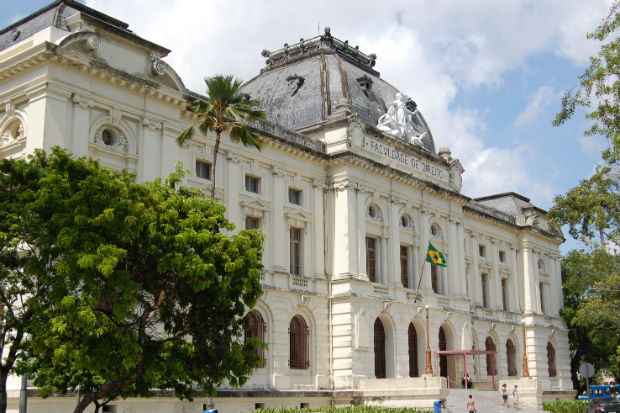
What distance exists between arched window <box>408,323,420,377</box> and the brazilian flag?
13.9ft

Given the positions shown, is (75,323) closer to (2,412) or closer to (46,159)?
(2,412)

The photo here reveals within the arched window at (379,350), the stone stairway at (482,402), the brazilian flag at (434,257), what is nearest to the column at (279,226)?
the arched window at (379,350)

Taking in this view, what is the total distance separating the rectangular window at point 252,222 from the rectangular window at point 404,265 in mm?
11627

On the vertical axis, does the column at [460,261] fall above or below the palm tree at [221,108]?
below

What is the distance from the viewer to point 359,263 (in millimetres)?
46438

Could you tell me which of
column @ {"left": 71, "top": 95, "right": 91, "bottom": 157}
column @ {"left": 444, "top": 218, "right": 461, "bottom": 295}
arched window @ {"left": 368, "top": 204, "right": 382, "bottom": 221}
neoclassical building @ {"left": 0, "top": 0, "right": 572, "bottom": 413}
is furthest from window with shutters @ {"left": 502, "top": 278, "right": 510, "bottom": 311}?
column @ {"left": 71, "top": 95, "right": 91, "bottom": 157}

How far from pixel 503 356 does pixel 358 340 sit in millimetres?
21407

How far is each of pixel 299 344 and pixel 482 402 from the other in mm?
11770

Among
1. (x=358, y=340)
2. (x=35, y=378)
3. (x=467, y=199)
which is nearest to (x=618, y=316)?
(x=358, y=340)

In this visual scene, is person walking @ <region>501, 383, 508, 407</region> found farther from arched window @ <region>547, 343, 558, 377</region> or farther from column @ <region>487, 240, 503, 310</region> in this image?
arched window @ <region>547, 343, 558, 377</region>

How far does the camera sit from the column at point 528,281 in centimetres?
6619

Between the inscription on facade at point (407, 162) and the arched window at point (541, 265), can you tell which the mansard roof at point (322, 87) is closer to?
the inscription on facade at point (407, 162)

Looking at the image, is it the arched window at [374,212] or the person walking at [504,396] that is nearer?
the arched window at [374,212]

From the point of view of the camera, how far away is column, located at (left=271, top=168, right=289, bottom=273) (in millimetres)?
43469
